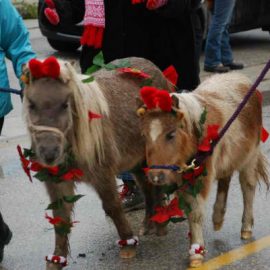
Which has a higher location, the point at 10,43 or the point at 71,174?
the point at 10,43

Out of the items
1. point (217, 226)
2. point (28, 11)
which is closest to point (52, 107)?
point (217, 226)

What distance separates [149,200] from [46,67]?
1.81 meters

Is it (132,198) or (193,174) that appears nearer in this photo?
(193,174)

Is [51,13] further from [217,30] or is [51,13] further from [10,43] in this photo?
[217,30]

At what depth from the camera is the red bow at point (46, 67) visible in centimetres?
445

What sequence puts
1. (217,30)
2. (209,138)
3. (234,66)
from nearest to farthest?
(209,138), (217,30), (234,66)

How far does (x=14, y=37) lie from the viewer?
512 cm

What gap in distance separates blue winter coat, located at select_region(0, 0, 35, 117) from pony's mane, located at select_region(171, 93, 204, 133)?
3.61 ft

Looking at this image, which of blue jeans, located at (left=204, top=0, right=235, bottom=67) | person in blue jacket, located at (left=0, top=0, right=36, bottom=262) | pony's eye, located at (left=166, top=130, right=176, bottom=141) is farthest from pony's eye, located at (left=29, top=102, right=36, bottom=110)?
blue jeans, located at (left=204, top=0, right=235, bottom=67)

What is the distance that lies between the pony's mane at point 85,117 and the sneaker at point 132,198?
1.54 meters

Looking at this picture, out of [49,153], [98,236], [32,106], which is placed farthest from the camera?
[98,236]

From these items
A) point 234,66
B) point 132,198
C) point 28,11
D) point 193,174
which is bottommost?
point 28,11

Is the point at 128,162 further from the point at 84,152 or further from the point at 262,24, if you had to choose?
the point at 262,24

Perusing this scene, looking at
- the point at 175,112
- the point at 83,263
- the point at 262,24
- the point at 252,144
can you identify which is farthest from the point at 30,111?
the point at 262,24
